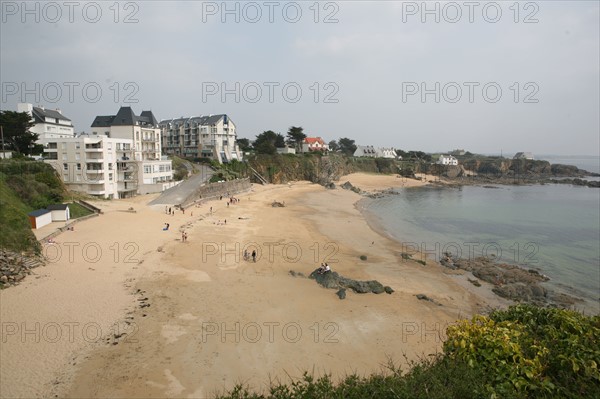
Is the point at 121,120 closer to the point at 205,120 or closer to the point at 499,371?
the point at 205,120

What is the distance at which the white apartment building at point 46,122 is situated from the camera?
47031 millimetres

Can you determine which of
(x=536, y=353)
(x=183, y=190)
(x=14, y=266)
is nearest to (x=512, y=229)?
(x=536, y=353)

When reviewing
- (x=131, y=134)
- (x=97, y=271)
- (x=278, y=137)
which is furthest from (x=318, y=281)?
(x=278, y=137)

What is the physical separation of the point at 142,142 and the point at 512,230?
4856 cm

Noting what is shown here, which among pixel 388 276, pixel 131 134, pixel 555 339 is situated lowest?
pixel 388 276

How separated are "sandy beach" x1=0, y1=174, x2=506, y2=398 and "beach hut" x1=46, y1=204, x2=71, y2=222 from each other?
203 centimetres

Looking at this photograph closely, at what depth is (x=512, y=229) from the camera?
39.7 m

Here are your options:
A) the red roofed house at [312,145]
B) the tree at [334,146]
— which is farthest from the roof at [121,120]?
the tree at [334,146]

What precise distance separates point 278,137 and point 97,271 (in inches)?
2886

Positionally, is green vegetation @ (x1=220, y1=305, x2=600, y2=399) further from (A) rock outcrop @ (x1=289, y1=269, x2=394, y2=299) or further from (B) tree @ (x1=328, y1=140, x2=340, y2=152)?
(B) tree @ (x1=328, y1=140, x2=340, y2=152)

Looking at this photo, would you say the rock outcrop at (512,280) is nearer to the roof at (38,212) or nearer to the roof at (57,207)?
the roof at (57,207)

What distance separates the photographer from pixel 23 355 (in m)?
11.7

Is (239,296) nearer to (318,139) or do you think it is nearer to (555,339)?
(555,339)

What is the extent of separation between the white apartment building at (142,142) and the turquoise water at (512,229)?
27.1 metres
